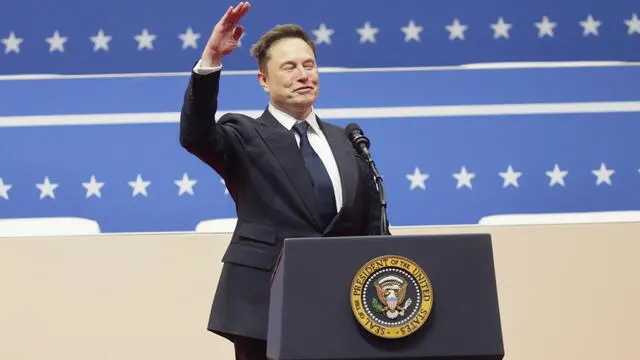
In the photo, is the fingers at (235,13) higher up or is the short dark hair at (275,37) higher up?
the short dark hair at (275,37)

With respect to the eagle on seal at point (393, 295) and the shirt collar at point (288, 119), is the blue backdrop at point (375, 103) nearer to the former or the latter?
the shirt collar at point (288, 119)

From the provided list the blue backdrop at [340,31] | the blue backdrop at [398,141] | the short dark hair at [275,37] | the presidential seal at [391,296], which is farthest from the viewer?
the blue backdrop at [340,31]

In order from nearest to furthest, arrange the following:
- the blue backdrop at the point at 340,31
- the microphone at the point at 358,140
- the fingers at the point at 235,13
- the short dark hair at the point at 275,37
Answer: the fingers at the point at 235,13
the microphone at the point at 358,140
the short dark hair at the point at 275,37
the blue backdrop at the point at 340,31

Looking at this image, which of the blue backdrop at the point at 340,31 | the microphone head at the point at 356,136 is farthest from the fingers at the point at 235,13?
the blue backdrop at the point at 340,31

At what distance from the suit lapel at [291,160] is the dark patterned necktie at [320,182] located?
0.04 ft

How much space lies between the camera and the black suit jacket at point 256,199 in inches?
63.5

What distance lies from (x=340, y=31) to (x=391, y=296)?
171 cm

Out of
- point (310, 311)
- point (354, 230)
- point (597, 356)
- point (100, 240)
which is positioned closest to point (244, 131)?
point (354, 230)

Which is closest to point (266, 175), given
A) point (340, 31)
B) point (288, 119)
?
point (288, 119)

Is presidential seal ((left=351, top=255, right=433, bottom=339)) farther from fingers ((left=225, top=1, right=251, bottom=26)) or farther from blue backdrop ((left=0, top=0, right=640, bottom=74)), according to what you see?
blue backdrop ((left=0, top=0, right=640, bottom=74))

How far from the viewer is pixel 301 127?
5.79 ft

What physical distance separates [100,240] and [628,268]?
1.45m

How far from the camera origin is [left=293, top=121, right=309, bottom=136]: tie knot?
5.75 ft

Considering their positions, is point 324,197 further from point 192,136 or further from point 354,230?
point 192,136
